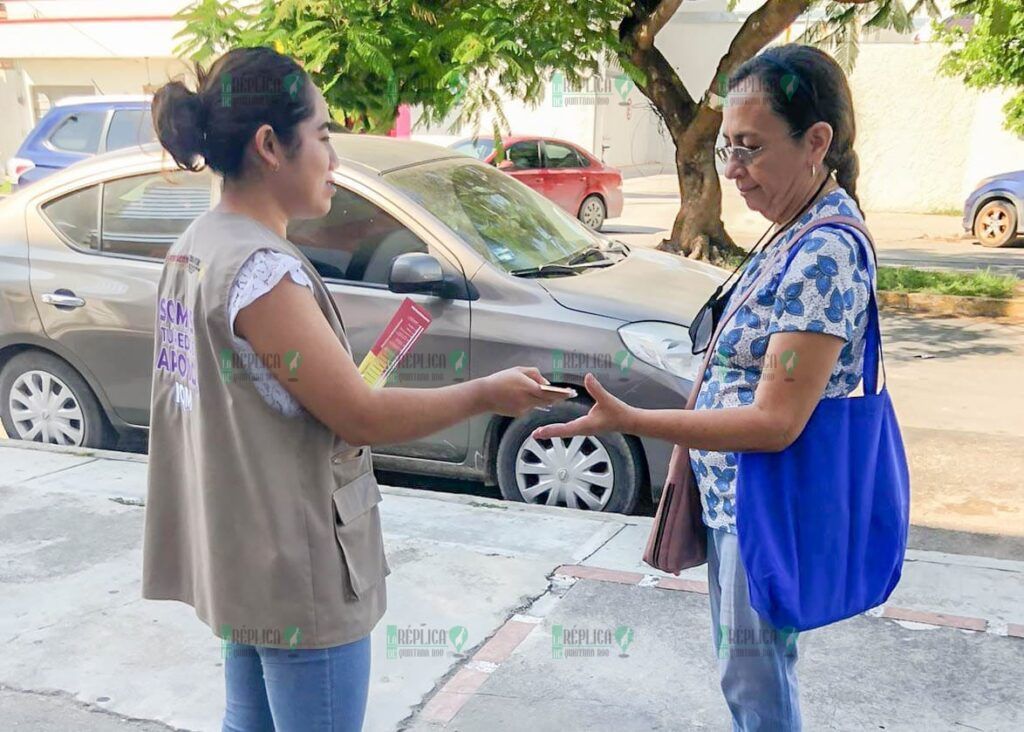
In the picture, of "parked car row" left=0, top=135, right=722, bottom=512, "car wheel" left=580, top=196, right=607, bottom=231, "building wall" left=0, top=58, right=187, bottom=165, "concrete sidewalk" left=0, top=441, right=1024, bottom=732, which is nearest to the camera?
"concrete sidewalk" left=0, top=441, right=1024, bottom=732

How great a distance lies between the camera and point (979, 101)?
1770 cm

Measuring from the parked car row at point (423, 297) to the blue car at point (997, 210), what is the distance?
10213 millimetres

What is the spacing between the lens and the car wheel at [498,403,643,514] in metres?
4.56

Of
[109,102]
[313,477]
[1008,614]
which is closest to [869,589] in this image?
[313,477]

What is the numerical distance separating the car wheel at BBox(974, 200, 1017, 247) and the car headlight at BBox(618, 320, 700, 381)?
11573 millimetres

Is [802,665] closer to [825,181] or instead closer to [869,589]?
[869,589]

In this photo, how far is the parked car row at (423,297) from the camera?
4.54 meters

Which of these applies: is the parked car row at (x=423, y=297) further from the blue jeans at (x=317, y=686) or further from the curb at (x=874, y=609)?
the blue jeans at (x=317, y=686)

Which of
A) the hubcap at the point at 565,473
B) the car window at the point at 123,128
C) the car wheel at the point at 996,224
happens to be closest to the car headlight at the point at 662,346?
the hubcap at the point at 565,473

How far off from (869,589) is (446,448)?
9.81ft

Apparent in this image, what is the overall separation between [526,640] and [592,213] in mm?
13468

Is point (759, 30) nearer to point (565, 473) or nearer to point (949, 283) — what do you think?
point (949, 283)

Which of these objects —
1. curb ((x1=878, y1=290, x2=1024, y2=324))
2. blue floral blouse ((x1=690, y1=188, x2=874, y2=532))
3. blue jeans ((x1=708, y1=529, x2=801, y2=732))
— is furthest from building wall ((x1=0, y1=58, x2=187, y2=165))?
blue jeans ((x1=708, y1=529, x2=801, y2=732))

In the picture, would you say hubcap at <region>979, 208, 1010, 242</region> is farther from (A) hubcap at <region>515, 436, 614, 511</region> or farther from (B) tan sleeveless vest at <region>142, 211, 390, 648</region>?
(B) tan sleeveless vest at <region>142, 211, 390, 648</region>
